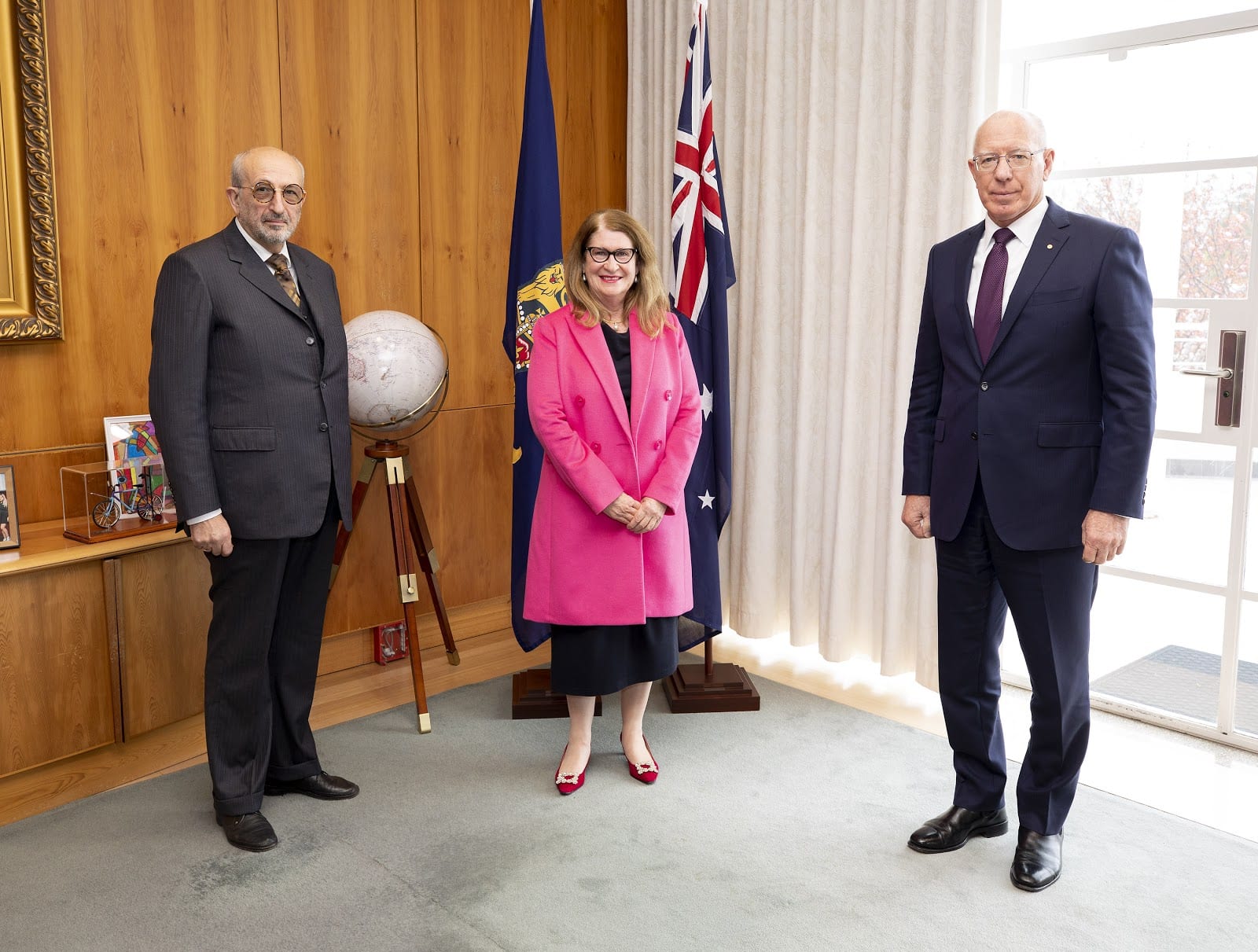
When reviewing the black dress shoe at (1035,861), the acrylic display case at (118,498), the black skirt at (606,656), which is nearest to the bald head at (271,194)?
the acrylic display case at (118,498)

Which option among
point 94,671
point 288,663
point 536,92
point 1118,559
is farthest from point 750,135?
point 94,671

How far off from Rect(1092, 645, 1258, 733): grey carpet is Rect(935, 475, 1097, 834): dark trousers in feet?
3.82

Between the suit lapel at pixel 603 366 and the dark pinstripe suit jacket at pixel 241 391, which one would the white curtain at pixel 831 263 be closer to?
the suit lapel at pixel 603 366

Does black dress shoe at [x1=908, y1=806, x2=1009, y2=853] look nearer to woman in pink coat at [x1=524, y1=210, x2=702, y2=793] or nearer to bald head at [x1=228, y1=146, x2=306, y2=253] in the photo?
woman in pink coat at [x1=524, y1=210, x2=702, y2=793]

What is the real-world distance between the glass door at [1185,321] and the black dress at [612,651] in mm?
1702

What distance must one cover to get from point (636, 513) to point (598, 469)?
16 centimetres

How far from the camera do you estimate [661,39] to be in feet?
14.5

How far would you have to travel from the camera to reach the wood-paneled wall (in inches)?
122

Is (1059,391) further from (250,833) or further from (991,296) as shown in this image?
(250,833)

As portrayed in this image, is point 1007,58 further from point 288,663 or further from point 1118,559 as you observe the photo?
point 288,663

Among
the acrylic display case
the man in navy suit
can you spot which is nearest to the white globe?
the acrylic display case

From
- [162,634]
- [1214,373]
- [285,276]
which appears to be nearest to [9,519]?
[162,634]

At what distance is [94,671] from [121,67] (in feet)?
5.84

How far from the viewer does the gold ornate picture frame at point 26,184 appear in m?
2.89
